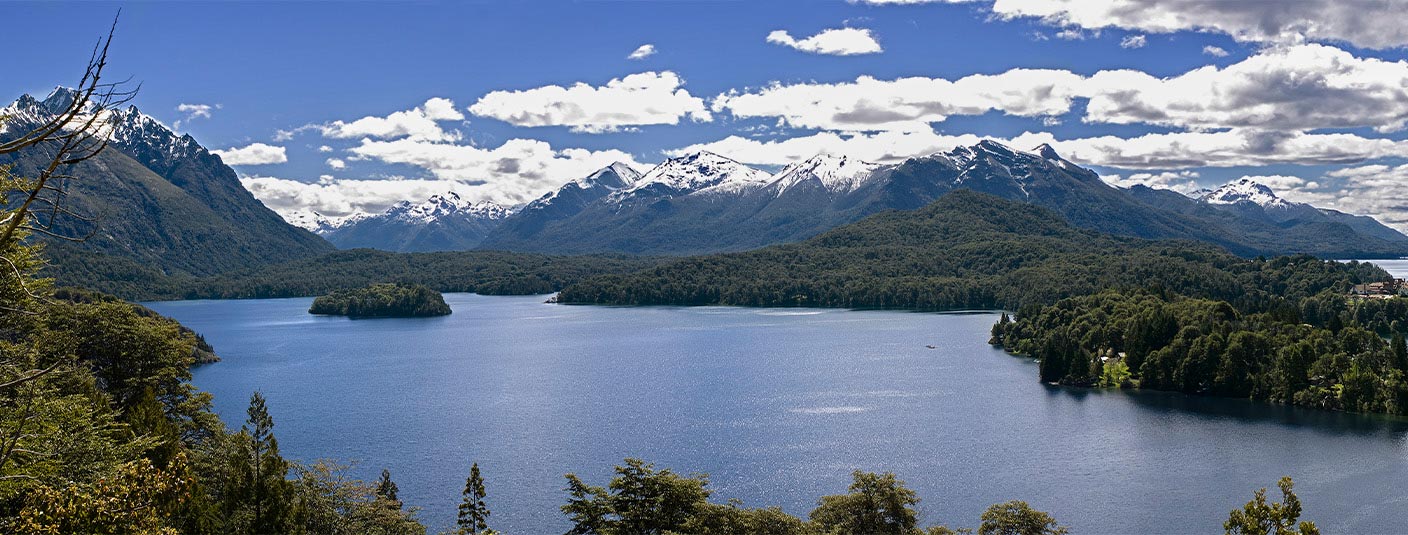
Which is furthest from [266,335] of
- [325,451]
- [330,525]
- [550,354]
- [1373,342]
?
[1373,342]

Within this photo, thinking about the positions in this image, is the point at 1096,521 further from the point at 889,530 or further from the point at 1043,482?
the point at 889,530

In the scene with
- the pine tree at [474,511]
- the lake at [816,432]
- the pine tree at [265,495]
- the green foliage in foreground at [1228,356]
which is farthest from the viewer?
the green foliage in foreground at [1228,356]

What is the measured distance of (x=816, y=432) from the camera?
7888 centimetres

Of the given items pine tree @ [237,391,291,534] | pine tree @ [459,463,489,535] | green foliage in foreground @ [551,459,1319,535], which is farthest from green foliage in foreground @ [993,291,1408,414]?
pine tree @ [237,391,291,534]

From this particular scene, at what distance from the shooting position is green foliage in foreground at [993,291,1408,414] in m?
85.7

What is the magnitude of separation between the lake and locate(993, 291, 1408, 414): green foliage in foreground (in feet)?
10.5

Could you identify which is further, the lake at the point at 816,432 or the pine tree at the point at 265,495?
the lake at the point at 816,432

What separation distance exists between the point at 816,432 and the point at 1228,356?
143 feet

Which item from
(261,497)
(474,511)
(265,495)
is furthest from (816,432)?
(261,497)

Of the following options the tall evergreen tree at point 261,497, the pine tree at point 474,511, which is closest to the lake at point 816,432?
the pine tree at point 474,511

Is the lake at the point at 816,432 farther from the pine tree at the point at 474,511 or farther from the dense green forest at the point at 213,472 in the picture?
the dense green forest at the point at 213,472

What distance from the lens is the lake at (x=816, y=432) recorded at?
58469 mm

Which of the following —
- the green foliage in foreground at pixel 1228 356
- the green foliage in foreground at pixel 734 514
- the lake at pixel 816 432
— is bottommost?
the lake at pixel 816 432

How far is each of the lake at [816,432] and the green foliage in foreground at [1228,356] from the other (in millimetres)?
3192
